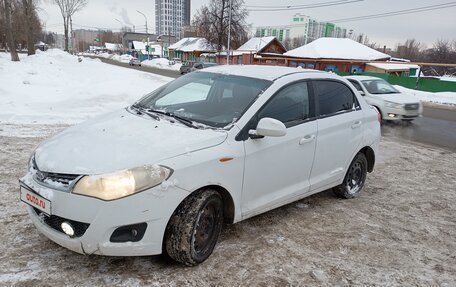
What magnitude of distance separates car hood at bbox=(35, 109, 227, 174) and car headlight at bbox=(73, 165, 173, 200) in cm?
5

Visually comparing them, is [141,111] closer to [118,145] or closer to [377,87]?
[118,145]

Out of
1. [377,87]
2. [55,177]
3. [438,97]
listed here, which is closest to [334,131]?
[55,177]

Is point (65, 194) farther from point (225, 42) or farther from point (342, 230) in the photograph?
point (225, 42)

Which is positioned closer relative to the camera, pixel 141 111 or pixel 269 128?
pixel 269 128

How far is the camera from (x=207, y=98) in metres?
4.26

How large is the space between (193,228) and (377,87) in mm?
12120

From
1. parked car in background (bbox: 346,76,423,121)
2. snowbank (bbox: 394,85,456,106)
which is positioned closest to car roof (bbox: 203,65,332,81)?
parked car in background (bbox: 346,76,423,121)

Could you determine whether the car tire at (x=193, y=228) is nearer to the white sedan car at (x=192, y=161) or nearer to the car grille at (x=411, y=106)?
the white sedan car at (x=192, y=161)

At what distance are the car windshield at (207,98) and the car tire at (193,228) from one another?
28.8 inches

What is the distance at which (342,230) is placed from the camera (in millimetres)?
4207

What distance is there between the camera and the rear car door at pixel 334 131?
440cm

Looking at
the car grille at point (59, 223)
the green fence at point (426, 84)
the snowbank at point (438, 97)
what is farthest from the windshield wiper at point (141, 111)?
the green fence at point (426, 84)

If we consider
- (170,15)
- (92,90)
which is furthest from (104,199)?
(170,15)

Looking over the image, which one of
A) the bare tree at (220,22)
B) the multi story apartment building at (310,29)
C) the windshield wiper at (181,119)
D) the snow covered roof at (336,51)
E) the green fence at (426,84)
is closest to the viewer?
the windshield wiper at (181,119)
